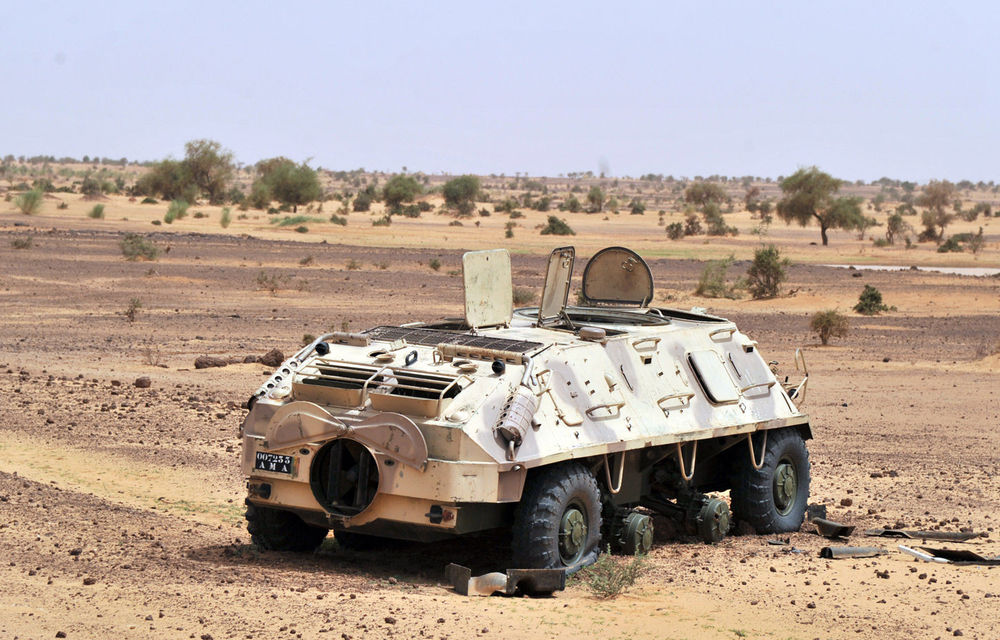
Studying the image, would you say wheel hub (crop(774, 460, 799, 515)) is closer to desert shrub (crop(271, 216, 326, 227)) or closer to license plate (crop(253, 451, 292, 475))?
license plate (crop(253, 451, 292, 475))

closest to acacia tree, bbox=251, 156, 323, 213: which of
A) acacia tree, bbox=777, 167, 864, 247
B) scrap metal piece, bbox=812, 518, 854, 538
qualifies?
acacia tree, bbox=777, 167, 864, 247

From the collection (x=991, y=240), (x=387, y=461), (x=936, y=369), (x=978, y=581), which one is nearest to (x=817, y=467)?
(x=978, y=581)

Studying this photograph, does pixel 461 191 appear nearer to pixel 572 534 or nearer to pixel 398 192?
pixel 398 192

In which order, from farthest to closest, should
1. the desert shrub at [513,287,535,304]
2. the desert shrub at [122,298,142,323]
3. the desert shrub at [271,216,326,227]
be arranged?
the desert shrub at [271,216,326,227] → the desert shrub at [513,287,535,304] → the desert shrub at [122,298,142,323]

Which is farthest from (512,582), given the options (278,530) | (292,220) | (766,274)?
(292,220)

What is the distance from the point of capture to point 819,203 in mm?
68375

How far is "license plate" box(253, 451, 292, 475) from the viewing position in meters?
9.14

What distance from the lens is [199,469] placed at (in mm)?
13758

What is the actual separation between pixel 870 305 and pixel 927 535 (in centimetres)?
2304

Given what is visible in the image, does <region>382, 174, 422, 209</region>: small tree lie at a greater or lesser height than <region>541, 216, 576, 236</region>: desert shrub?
greater

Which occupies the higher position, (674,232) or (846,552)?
(674,232)

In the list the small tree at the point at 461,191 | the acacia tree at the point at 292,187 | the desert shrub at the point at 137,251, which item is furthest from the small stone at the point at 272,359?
the small tree at the point at 461,191

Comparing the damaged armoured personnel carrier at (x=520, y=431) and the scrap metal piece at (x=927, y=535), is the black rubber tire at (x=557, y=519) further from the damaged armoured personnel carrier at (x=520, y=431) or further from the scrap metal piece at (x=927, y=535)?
the scrap metal piece at (x=927, y=535)

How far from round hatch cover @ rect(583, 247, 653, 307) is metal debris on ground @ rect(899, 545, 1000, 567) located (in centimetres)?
313
